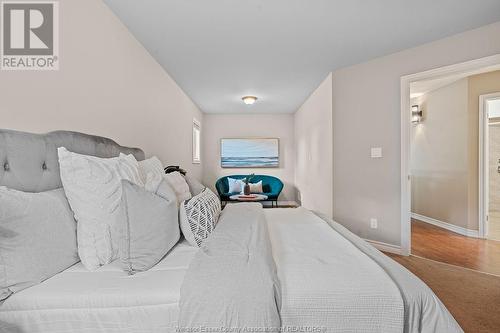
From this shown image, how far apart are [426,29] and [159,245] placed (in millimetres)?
3104

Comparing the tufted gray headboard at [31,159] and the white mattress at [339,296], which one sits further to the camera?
the tufted gray headboard at [31,159]

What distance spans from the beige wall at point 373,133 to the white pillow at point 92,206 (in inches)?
117

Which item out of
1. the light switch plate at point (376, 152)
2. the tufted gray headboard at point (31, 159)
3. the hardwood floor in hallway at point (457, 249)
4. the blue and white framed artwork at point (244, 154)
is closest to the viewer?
the tufted gray headboard at point (31, 159)

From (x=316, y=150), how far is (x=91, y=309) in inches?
159

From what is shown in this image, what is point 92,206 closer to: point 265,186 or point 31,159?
point 31,159

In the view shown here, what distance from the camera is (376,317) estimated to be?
0.90 metres

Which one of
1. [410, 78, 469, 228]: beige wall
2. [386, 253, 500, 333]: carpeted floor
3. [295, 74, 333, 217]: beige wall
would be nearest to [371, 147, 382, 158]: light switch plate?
[295, 74, 333, 217]: beige wall

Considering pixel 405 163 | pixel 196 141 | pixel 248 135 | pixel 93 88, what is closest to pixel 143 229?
pixel 93 88

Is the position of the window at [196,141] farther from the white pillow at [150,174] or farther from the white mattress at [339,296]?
the white mattress at [339,296]

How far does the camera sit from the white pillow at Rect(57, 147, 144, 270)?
1156 millimetres

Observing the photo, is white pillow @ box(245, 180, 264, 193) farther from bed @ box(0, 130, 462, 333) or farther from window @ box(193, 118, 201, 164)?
bed @ box(0, 130, 462, 333)

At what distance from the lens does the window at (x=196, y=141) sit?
5258mm

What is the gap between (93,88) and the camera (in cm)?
188

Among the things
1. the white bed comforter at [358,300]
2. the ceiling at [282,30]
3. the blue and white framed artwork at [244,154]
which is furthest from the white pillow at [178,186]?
the blue and white framed artwork at [244,154]
